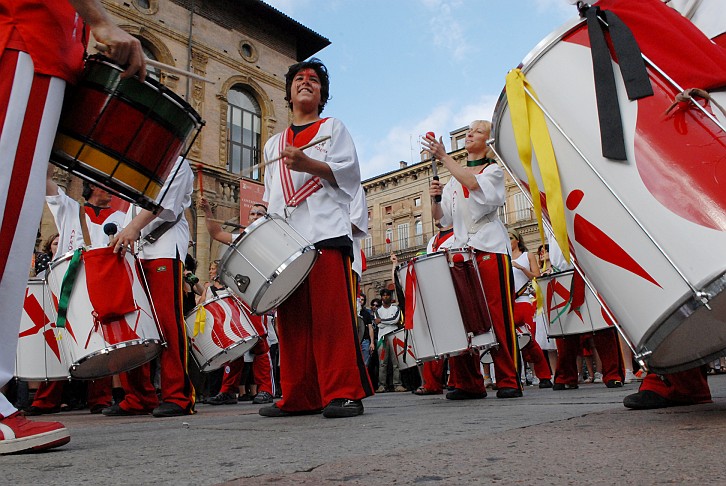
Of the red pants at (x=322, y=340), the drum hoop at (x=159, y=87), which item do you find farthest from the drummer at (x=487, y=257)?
the drum hoop at (x=159, y=87)

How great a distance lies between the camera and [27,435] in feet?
6.03

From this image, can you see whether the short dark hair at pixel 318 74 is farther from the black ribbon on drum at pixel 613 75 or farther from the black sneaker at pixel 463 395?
the black sneaker at pixel 463 395

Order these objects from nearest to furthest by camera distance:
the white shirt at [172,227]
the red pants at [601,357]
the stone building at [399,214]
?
the white shirt at [172,227] → the red pants at [601,357] → the stone building at [399,214]

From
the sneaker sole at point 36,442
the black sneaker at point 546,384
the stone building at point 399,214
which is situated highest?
the stone building at point 399,214

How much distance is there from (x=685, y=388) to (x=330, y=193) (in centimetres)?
196

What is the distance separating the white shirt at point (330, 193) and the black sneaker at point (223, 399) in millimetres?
4332

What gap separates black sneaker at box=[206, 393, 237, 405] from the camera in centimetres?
732

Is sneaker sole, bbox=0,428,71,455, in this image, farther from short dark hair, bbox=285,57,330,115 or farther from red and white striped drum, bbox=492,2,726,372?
short dark hair, bbox=285,57,330,115

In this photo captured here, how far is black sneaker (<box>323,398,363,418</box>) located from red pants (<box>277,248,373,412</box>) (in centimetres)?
4

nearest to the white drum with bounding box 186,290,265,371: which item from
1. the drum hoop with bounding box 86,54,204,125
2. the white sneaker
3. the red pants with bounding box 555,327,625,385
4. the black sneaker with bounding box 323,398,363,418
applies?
the black sneaker with bounding box 323,398,363,418

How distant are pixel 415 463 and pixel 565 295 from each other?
485 centimetres

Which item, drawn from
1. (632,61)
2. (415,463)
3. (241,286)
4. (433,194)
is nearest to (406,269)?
(433,194)

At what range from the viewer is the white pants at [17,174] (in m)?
1.97

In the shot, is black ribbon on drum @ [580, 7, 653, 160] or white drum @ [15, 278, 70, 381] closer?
black ribbon on drum @ [580, 7, 653, 160]
